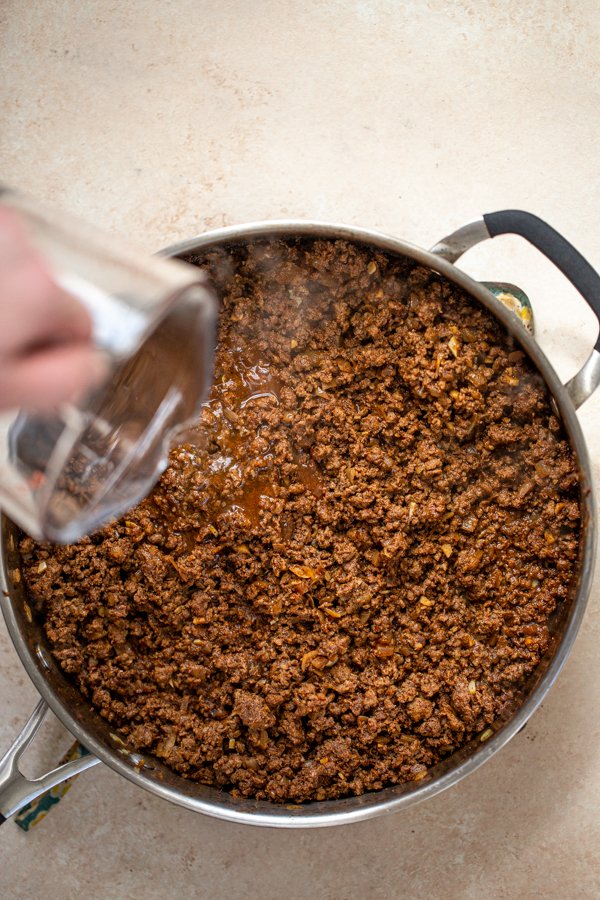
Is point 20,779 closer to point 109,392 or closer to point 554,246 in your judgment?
point 109,392

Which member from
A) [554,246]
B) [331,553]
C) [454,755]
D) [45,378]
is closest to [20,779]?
[331,553]

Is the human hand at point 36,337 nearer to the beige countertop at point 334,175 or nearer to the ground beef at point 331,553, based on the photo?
the ground beef at point 331,553

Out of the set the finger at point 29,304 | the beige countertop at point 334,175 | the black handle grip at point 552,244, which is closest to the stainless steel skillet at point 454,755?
the black handle grip at point 552,244


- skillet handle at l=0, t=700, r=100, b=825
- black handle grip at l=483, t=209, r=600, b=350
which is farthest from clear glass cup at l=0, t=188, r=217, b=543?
black handle grip at l=483, t=209, r=600, b=350

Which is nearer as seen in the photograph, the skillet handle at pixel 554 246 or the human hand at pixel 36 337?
the human hand at pixel 36 337

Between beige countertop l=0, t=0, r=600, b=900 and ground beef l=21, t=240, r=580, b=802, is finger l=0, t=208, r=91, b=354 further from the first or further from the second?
beige countertop l=0, t=0, r=600, b=900
